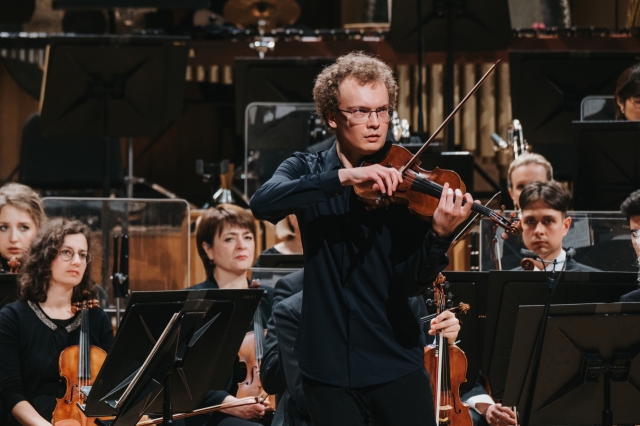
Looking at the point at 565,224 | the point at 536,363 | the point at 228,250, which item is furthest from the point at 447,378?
the point at 228,250

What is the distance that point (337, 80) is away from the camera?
2592 mm

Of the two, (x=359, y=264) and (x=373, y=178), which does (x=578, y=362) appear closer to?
(x=359, y=264)

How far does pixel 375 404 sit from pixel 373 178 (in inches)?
22.8

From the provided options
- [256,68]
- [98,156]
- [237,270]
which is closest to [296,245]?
[237,270]

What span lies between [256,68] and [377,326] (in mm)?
3562

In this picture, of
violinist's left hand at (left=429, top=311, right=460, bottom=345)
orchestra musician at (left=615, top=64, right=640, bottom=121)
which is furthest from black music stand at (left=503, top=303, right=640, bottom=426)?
orchestra musician at (left=615, top=64, right=640, bottom=121)

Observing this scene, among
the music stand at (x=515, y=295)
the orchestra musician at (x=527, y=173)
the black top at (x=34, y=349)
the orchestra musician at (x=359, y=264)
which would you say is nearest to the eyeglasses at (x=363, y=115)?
the orchestra musician at (x=359, y=264)

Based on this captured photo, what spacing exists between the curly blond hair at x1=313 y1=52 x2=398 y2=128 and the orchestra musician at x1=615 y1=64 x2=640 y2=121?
254 centimetres

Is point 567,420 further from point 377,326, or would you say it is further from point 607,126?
point 607,126

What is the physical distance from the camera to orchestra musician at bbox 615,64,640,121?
4777 mm

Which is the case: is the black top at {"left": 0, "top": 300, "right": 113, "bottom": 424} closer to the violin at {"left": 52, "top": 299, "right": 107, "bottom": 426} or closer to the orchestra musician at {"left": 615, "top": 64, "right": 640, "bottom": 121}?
the violin at {"left": 52, "top": 299, "right": 107, "bottom": 426}

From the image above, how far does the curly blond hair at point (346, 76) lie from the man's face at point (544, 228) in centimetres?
184

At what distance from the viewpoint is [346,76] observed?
258 cm

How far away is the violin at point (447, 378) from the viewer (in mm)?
3525
